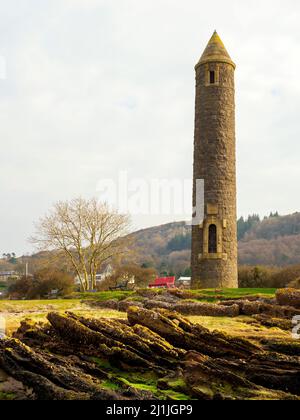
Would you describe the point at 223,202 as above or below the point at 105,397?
above

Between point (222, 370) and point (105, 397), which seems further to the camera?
point (222, 370)

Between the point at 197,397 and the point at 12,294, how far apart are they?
2939cm

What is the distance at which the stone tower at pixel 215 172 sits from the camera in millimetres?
24656

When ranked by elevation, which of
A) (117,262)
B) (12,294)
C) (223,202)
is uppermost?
(223,202)

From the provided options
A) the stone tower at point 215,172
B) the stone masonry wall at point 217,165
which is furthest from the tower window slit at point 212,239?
the stone masonry wall at point 217,165

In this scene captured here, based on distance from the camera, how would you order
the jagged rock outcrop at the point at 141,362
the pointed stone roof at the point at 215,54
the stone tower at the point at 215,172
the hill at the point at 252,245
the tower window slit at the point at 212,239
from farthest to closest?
the hill at the point at 252,245 < the pointed stone roof at the point at 215,54 < the tower window slit at the point at 212,239 < the stone tower at the point at 215,172 < the jagged rock outcrop at the point at 141,362

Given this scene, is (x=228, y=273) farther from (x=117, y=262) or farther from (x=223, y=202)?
(x=117, y=262)

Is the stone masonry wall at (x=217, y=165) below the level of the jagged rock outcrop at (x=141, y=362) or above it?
above

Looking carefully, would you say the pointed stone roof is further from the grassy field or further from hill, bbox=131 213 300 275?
hill, bbox=131 213 300 275

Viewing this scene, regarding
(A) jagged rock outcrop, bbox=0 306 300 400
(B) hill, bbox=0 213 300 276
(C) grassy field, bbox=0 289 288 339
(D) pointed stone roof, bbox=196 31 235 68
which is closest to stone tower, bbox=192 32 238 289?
(D) pointed stone roof, bbox=196 31 235 68

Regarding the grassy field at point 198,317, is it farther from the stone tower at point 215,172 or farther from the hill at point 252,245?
the hill at point 252,245

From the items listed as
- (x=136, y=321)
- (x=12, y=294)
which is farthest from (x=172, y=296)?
(x=12, y=294)

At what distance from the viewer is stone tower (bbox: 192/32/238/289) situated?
24656mm

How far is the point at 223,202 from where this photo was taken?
24.9m
